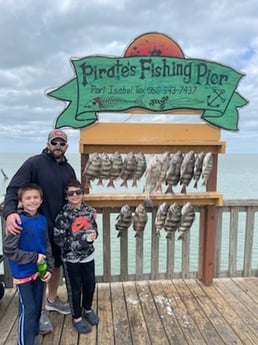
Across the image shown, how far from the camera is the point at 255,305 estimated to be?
9.11 ft

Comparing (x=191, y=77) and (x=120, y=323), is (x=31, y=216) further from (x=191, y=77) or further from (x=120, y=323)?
(x=191, y=77)

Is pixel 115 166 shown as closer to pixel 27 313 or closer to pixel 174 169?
pixel 174 169

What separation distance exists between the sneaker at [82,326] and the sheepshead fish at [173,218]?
1.11 meters

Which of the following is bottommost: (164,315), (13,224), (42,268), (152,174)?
(164,315)

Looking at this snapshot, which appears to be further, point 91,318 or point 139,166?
point 139,166

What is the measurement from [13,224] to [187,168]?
63.5 inches

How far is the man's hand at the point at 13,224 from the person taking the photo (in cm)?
191

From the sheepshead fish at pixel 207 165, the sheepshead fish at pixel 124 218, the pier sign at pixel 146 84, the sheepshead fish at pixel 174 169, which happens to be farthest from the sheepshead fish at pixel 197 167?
the sheepshead fish at pixel 124 218

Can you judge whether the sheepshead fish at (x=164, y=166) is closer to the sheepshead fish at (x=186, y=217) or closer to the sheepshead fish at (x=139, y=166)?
the sheepshead fish at (x=139, y=166)

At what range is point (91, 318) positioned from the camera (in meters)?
2.47

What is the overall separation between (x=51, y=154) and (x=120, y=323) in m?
1.51

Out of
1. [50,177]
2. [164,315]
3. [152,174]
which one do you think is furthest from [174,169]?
[164,315]

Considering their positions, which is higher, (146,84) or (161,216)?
(146,84)

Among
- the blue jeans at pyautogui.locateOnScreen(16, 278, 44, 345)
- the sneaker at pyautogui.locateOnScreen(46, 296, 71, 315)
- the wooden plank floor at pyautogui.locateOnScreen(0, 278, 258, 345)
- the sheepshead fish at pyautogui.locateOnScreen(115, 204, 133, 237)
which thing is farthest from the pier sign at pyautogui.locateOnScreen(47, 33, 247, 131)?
the wooden plank floor at pyautogui.locateOnScreen(0, 278, 258, 345)
